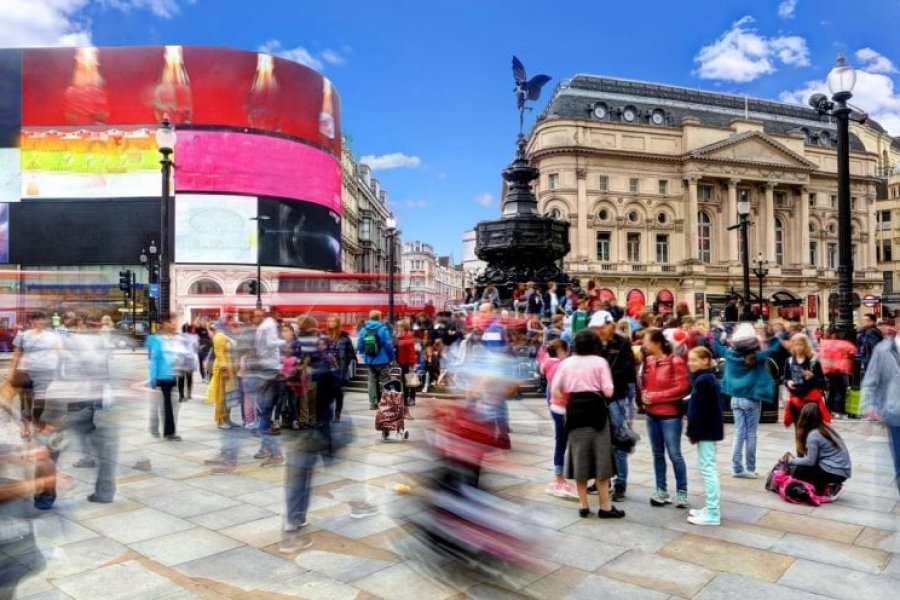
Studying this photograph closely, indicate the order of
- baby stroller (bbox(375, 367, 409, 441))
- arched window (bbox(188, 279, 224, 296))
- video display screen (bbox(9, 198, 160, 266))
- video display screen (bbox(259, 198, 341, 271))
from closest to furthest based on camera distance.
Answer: baby stroller (bbox(375, 367, 409, 441)) < video display screen (bbox(9, 198, 160, 266)) < arched window (bbox(188, 279, 224, 296)) < video display screen (bbox(259, 198, 341, 271))

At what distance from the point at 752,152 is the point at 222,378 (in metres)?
69.7

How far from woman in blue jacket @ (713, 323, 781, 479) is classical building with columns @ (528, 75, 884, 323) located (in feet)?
174

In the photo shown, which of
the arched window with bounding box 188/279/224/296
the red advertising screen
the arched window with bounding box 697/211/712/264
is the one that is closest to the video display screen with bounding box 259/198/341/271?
the arched window with bounding box 188/279/224/296

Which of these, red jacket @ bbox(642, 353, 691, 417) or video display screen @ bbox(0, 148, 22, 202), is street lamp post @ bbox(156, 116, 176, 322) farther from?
video display screen @ bbox(0, 148, 22, 202)

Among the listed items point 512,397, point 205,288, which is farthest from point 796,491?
point 205,288

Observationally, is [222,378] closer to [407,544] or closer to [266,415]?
[266,415]

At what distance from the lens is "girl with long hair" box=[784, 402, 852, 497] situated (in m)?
6.66

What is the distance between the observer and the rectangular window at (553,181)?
63281mm

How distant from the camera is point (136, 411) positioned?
1334cm

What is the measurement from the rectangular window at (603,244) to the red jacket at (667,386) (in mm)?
60007

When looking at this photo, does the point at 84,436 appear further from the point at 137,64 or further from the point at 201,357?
the point at 137,64

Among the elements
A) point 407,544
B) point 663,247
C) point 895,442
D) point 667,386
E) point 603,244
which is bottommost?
point 407,544

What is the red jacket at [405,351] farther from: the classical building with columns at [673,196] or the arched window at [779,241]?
the arched window at [779,241]

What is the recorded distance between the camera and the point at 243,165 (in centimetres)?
6047
